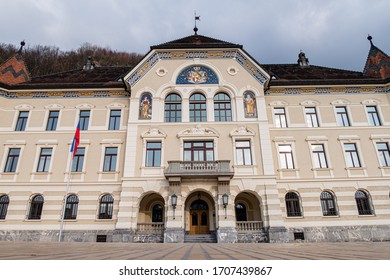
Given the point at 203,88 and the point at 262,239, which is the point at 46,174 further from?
the point at 262,239

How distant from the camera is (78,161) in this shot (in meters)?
18.5

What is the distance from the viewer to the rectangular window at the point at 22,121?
19.6m

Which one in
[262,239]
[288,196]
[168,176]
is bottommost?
[262,239]

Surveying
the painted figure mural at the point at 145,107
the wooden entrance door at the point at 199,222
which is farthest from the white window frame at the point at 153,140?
the wooden entrance door at the point at 199,222

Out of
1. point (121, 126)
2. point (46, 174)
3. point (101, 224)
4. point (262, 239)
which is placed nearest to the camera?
point (262, 239)

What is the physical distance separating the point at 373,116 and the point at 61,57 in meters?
57.7

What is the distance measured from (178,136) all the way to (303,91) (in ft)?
→ 39.6

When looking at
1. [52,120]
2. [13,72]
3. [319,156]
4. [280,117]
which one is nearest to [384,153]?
[319,156]

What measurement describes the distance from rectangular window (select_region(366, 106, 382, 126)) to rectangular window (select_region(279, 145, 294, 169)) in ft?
25.1

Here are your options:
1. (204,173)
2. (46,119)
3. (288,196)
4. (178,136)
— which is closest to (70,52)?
(46,119)

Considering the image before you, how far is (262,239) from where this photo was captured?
1542 cm

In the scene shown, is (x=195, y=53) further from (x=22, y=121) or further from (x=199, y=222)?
(x=22, y=121)

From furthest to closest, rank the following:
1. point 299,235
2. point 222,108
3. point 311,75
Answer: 1. point 311,75
2. point 222,108
3. point 299,235

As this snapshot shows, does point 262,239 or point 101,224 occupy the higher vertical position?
point 101,224
